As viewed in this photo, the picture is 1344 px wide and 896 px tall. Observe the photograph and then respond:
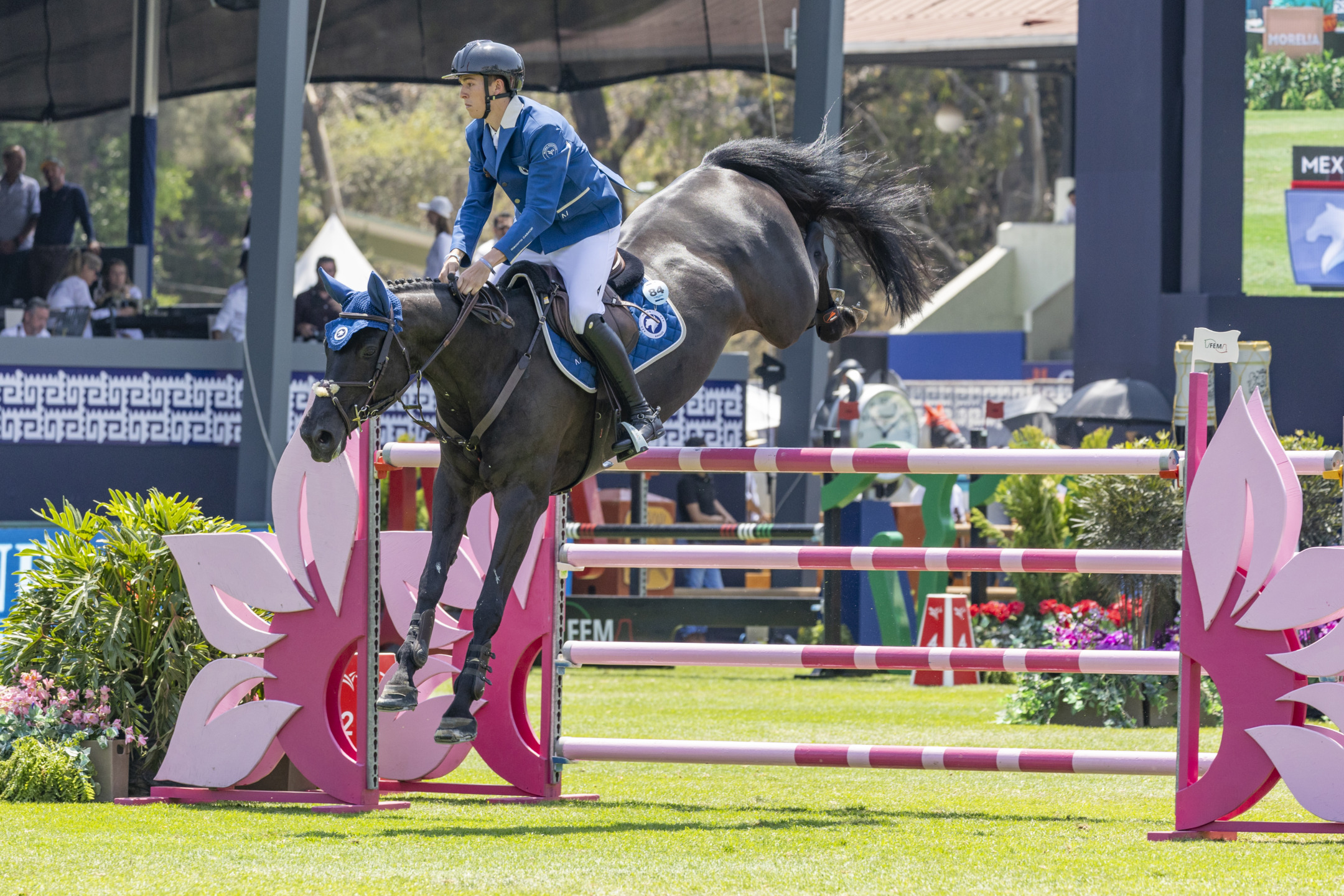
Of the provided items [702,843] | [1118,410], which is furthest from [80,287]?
[702,843]

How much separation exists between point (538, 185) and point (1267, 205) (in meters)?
10.7

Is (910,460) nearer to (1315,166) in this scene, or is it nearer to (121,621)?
(121,621)

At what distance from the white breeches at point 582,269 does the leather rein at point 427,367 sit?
130 mm

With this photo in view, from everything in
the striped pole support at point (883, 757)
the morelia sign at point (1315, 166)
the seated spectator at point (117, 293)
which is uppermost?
the morelia sign at point (1315, 166)

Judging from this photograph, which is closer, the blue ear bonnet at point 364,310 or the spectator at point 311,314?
the blue ear bonnet at point 364,310

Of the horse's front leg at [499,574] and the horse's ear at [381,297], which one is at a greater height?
the horse's ear at [381,297]

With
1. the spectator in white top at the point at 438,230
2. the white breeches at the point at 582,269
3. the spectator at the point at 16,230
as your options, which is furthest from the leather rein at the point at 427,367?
the spectator at the point at 16,230

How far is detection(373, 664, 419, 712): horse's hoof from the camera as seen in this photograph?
517 cm

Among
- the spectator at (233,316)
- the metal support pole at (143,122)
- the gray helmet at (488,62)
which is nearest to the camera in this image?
the gray helmet at (488,62)

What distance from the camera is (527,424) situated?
5.43m

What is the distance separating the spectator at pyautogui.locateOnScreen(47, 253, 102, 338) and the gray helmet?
9716 mm

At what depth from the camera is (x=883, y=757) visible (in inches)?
221

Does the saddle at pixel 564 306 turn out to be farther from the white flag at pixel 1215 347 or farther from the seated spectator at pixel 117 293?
the seated spectator at pixel 117 293

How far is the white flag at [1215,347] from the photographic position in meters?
5.37
